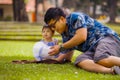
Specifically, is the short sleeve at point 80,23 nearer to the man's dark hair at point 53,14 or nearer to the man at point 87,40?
the man at point 87,40

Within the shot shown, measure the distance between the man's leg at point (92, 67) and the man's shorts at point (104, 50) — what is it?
0.24 ft

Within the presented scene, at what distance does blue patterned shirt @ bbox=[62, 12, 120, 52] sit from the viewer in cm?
644

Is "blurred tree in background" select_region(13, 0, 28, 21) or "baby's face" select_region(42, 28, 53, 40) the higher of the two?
"baby's face" select_region(42, 28, 53, 40)

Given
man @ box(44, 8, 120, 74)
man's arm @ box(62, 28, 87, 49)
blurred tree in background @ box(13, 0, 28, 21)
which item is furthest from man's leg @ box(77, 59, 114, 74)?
blurred tree in background @ box(13, 0, 28, 21)

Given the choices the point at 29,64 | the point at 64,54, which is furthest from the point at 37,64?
the point at 64,54

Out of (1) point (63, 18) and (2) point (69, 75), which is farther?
(1) point (63, 18)

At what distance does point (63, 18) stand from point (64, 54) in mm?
783

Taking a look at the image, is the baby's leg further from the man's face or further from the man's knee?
the man's knee

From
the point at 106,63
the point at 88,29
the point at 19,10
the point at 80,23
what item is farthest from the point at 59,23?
the point at 19,10

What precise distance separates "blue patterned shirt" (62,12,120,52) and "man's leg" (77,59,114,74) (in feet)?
1.24

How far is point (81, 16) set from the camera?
21.2 ft

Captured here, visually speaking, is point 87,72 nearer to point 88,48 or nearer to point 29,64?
point 88,48

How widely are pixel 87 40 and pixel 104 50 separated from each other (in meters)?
0.46

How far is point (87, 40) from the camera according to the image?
6547 mm
